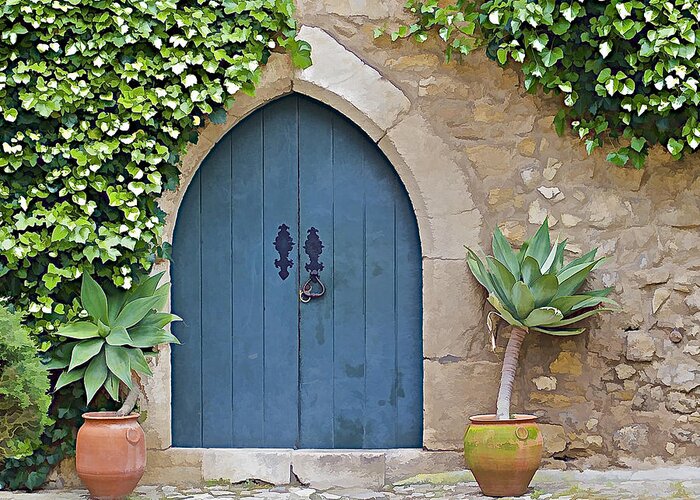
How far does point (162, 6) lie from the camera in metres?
4.62

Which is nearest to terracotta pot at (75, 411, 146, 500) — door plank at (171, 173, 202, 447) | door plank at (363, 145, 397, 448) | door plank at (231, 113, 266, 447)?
door plank at (171, 173, 202, 447)

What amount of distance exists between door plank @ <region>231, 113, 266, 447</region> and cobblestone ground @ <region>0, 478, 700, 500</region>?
36 centimetres

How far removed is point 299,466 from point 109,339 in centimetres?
109

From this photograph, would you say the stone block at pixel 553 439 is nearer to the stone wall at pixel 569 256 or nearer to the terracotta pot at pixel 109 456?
the stone wall at pixel 569 256

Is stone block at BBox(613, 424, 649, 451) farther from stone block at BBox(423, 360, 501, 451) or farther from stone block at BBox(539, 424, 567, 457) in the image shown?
stone block at BBox(423, 360, 501, 451)

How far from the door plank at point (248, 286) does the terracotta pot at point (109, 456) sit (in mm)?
673

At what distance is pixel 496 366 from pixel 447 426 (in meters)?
0.37

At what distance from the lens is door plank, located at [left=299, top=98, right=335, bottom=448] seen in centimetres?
491

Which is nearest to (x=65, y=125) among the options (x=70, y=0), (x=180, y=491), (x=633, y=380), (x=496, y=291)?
(x=70, y=0)

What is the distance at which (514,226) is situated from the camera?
4789 millimetres

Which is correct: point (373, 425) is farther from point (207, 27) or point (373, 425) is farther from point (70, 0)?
point (70, 0)

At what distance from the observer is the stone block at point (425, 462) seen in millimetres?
4738

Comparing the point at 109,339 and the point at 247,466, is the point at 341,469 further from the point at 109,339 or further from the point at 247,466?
the point at 109,339

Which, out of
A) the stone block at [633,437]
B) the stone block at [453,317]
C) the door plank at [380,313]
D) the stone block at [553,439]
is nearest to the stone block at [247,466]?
the door plank at [380,313]
